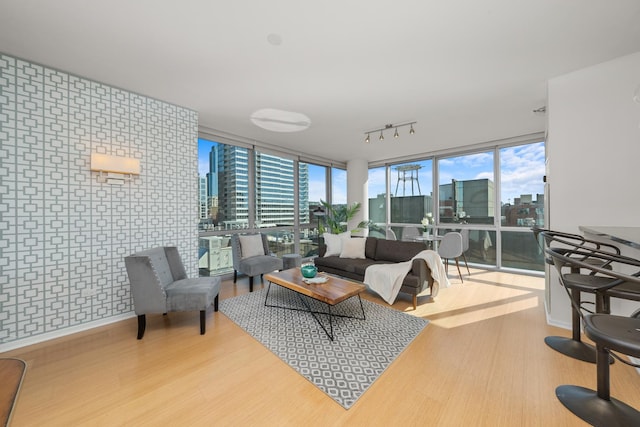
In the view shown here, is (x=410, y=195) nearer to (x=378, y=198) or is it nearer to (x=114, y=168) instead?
(x=378, y=198)

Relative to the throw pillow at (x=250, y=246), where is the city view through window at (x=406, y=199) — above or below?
above

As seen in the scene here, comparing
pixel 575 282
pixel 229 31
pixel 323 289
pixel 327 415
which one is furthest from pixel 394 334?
pixel 229 31

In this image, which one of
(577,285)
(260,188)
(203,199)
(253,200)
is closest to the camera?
(577,285)

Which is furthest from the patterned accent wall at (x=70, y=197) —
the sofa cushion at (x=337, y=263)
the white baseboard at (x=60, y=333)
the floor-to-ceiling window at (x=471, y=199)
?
the floor-to-ceiling window at (x=471, y=199)

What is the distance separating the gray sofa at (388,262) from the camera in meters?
3.21

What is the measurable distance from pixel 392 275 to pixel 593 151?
244 centimetres

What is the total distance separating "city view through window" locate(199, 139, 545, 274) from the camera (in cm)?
457

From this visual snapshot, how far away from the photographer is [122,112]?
3.00 m

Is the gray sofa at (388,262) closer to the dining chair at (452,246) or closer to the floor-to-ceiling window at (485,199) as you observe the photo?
the dining chair at (452,246)

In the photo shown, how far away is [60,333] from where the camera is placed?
2594 mm

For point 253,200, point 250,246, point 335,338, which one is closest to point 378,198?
point 253,200

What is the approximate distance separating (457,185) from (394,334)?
13.9ft

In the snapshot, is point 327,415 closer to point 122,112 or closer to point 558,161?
point 558,161

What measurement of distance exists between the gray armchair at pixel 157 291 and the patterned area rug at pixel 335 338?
52cm
